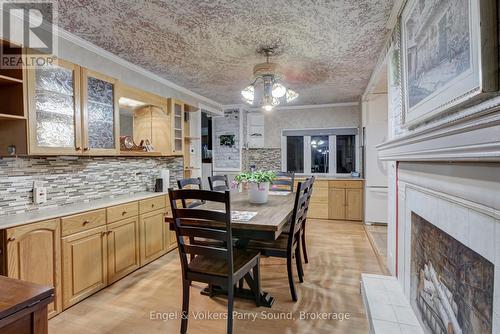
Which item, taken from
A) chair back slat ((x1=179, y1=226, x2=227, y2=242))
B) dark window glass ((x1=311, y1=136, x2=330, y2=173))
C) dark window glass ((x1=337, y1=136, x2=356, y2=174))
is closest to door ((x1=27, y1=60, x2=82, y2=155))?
chair back slat ((x1=179, y1=226, x2=227, y2=242))

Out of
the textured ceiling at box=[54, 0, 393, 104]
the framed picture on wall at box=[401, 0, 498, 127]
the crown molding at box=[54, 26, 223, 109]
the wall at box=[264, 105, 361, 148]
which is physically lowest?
the framed picture on wall at box=[401, 0, 498, 127]

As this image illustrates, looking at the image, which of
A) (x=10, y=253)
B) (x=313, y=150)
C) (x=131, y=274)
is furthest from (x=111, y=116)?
(x=313, y=150)

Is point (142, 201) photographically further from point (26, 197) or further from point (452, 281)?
point (452, 281)

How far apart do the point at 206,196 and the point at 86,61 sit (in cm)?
207

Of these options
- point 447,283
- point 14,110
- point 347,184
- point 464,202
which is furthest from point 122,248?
point 347,184

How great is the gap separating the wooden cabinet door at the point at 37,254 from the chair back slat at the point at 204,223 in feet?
3.38

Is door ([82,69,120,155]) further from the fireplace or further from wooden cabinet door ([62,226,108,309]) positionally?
the fireplace

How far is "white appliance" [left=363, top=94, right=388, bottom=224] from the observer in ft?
14.6

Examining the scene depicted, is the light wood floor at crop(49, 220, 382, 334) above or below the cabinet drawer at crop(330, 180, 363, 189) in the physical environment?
below

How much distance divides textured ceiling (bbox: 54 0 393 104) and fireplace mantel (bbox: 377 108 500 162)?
1.38 metres

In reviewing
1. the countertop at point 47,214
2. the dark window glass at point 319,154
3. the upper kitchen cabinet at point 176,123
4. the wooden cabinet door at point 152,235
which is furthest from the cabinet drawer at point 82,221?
the dark window glass at point 319,154

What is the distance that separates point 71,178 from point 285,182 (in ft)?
8.56

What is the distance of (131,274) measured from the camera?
9.20 feet

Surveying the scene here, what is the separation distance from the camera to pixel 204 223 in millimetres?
1802
